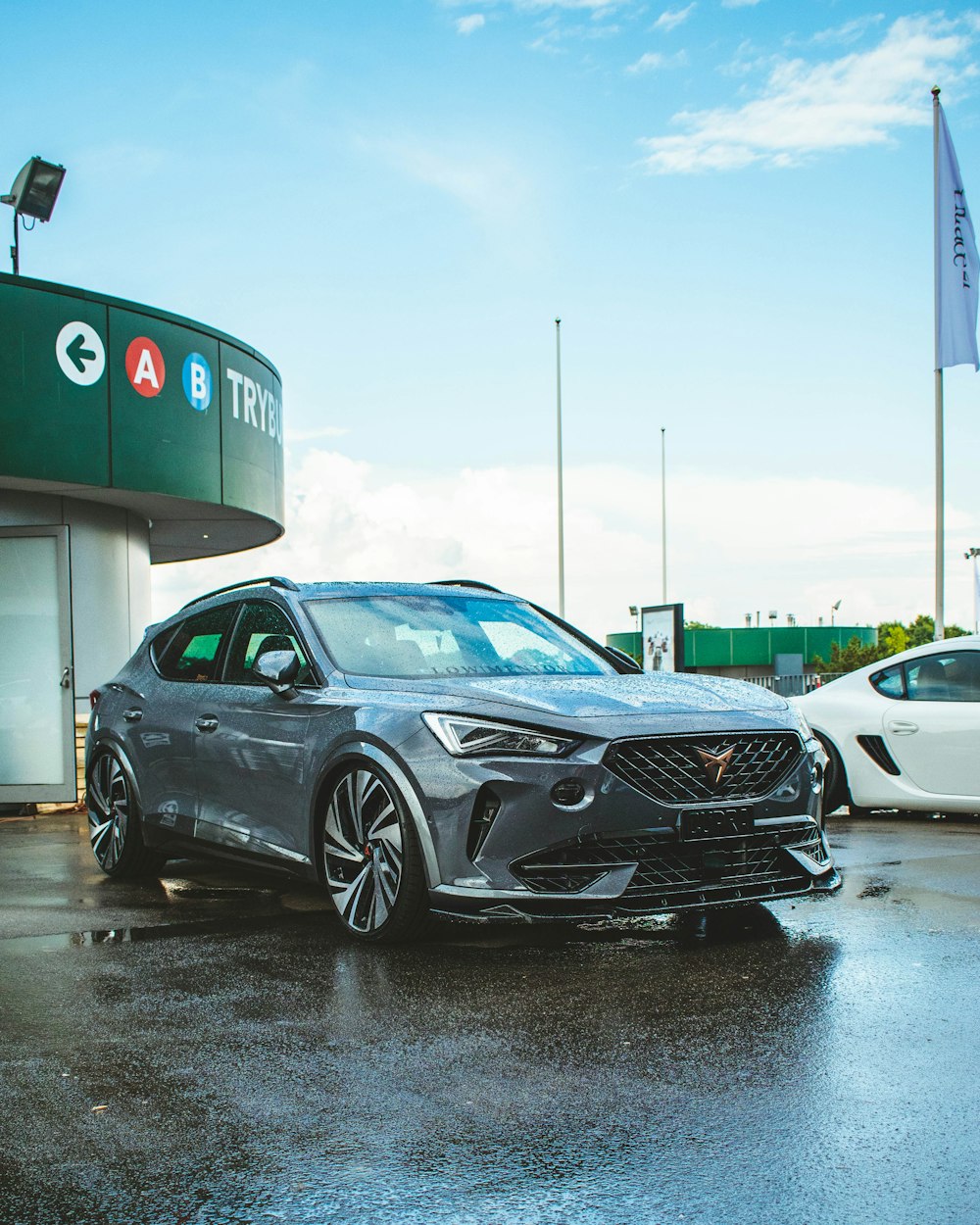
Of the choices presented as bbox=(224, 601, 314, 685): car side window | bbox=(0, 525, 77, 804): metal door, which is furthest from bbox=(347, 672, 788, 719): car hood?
bbox=(0, 525, 77, 804): metal door

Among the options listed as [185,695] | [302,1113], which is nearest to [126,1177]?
[302,1113]

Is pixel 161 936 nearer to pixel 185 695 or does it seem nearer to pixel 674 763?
pixel 185 695

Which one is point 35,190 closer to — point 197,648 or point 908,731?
point 197,648

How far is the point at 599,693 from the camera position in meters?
5.94

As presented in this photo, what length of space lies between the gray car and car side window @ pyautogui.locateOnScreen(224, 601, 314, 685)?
0.5 inches

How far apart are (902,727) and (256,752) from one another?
5.34 meters

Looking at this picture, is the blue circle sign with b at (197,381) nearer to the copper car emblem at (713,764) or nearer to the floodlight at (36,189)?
the floodlight at (36,189)

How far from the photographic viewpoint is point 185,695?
24.9ft

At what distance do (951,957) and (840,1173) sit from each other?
8.06 ft

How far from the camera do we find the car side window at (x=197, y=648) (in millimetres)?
7613

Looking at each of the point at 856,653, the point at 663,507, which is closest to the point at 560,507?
the point at 663,507

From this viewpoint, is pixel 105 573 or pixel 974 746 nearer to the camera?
pixel 974 746

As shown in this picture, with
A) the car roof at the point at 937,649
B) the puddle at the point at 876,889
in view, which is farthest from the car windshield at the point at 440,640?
the car roof at the point at 937,649

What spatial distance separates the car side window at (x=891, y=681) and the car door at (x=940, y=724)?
0.15ft
